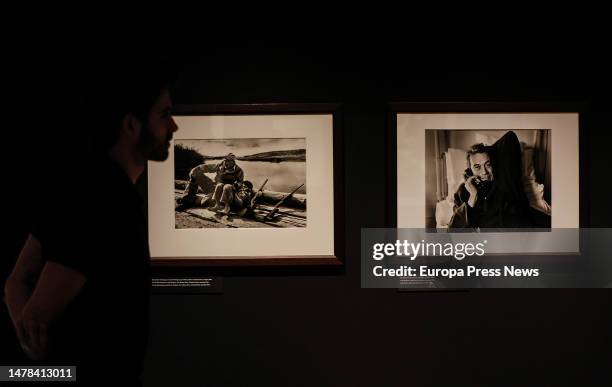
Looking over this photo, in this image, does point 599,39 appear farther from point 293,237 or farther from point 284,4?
point 293,237

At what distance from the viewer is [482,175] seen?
230 cm

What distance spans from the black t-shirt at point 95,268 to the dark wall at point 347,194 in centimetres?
118

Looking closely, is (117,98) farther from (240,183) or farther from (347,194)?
(347,194)

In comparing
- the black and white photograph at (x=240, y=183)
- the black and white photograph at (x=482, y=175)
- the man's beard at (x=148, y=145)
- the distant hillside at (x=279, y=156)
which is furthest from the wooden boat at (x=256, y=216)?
the man's beard at (x=148, y=145)

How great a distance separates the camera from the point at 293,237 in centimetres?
229

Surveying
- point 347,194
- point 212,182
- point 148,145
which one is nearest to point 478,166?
point 347,194

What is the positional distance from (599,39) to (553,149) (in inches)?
24.6

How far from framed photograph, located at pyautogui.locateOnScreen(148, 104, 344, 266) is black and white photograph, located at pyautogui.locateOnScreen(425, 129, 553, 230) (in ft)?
1.57

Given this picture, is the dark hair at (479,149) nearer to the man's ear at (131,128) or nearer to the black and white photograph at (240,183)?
the black and white photograph at (240,183)

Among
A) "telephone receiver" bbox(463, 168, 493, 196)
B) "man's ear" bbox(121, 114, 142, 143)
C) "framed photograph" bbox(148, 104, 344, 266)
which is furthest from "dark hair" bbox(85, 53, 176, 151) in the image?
"telephone receiver" bbox(463, 168, 493, 196)

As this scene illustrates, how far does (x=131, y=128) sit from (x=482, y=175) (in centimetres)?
168

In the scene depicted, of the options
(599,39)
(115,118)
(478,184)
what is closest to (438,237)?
(478,184)

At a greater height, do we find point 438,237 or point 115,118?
point 115,118

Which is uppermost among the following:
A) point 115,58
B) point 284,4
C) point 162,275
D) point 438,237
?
point 284,4
